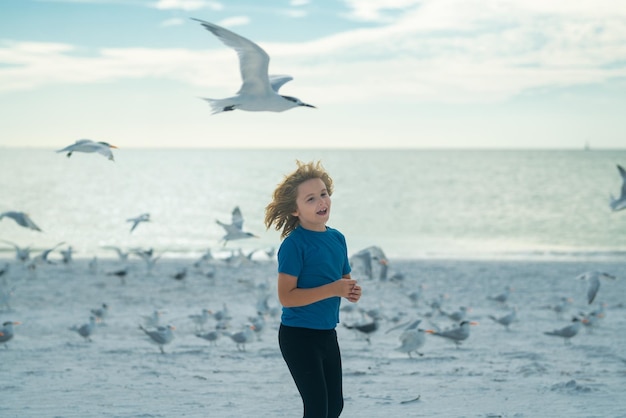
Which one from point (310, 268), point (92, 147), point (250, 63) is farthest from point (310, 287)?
point (92, 147)

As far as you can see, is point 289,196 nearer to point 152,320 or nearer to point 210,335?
point 210,335

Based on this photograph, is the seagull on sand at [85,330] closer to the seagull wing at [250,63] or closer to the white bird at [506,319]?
the seagull wing at [250,63]

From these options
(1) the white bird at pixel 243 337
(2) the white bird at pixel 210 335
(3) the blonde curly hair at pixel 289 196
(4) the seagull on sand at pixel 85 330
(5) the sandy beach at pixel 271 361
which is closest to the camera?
(3) the blonde curly hair at pixel 289 196

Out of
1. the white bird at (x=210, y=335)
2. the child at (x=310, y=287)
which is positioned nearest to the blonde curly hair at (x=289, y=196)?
the child at (x=310, y=287)

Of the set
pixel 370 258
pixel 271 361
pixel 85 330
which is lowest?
pixel 271 361

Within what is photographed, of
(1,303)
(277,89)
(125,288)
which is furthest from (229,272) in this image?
(277,89)

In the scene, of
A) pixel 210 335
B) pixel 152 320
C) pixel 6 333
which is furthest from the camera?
pixel 152 320

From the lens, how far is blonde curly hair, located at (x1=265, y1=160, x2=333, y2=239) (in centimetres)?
394

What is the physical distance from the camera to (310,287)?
376 cm

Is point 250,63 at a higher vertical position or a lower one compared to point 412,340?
higher

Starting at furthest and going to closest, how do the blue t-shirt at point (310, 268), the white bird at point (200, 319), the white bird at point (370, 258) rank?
the white bird at point (370, 258) < the white bird at point (200, 319) < the blue t-shirt at point (310, 268)

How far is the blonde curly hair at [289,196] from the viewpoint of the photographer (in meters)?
3.94

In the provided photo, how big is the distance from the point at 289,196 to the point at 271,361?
5.15 m

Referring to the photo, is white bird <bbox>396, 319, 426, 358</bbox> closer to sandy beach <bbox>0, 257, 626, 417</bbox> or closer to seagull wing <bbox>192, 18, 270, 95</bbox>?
sandy beach <bbox>0, 257, 626, 417</bbox>
